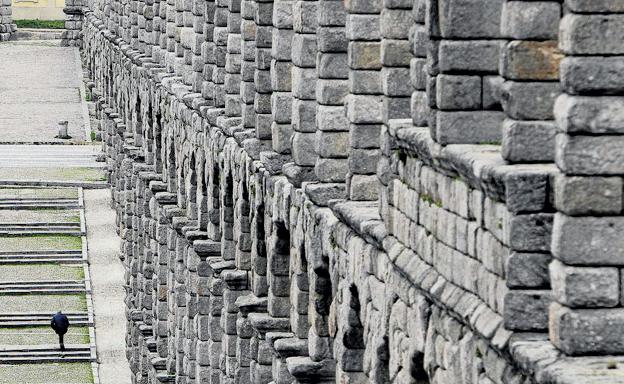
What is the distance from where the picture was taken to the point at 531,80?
784 inches

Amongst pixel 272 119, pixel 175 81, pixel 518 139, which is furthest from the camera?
pixel 175 81

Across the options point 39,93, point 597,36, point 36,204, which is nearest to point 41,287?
point 36,204

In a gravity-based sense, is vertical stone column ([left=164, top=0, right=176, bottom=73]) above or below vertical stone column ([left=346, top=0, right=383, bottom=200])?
below

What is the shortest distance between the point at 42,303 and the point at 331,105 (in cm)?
3439

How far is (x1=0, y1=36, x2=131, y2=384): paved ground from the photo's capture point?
59.4 metres

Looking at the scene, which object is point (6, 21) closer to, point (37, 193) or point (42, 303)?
point (37, 193)

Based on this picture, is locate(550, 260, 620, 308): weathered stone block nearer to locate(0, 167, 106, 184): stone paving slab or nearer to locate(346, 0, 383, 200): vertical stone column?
locate(346, 0, 383, 200): vertical stone column

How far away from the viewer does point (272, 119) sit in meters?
36.7

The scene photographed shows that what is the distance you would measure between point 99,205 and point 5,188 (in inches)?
139

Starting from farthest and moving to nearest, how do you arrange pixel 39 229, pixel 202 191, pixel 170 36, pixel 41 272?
pixel 39 229 < pixel 41 272 < pixel 170 36 < pixel 202 191

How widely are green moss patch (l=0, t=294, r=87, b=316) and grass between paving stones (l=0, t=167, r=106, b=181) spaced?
55.6 ft

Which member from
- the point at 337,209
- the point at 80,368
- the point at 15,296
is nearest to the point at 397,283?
the point at 337,209

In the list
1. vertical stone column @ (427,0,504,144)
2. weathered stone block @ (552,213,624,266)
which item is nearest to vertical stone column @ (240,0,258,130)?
vertical stone column @ (427,0,504,144)

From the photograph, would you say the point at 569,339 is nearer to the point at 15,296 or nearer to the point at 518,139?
the point at 518,139
